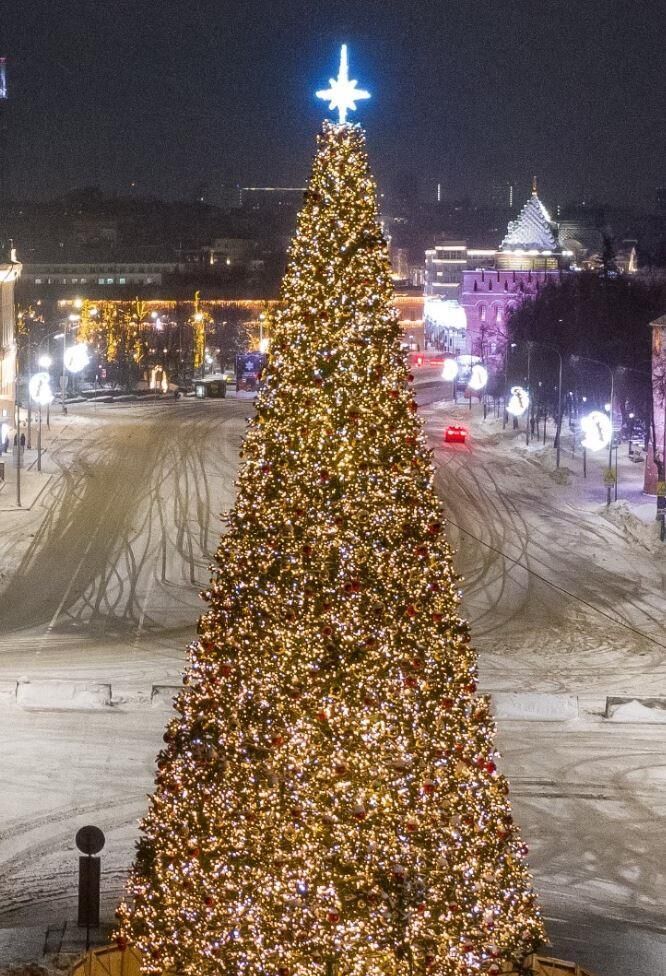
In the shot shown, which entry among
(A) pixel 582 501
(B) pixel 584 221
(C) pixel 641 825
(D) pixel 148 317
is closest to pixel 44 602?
(C) pixel 641 825


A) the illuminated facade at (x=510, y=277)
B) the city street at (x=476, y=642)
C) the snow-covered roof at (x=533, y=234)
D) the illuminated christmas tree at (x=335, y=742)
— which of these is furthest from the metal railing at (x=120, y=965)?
the snow-covered roof at (x=533, y=234)

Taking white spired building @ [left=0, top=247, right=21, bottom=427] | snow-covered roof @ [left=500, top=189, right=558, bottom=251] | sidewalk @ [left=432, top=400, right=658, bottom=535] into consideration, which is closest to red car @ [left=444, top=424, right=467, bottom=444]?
sidewalk @ [left=432, top=400, right=658, bottom=535]

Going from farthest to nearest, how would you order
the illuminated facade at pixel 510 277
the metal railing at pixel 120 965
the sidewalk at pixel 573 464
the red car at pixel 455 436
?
the illuminated facade at pixel 510 277 < the red car at pixel 455 436 < the sidewalk at pixel 573 464 < the metal railing at pixel 120 965

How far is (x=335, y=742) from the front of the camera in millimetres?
7777

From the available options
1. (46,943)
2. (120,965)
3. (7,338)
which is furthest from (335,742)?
(7,338)

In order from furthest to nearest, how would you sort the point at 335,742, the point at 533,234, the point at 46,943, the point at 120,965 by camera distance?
the point at 533,234
the point at 46,943
the point at 120,965
the point at 335,742

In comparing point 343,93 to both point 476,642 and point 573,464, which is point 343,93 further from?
point 573,464

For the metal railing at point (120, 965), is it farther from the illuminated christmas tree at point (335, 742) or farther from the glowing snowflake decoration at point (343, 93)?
the glowing snowflake decoration at point (343, 93)

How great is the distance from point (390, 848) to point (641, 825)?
8.99 metres

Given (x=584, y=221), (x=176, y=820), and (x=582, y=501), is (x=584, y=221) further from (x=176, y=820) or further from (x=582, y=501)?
(x=176, y=820)

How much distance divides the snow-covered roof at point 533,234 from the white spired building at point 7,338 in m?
53.1

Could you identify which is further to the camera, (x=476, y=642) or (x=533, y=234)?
(x=533, y=234)

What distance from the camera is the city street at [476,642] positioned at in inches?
566

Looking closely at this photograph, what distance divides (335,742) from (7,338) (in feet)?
168
